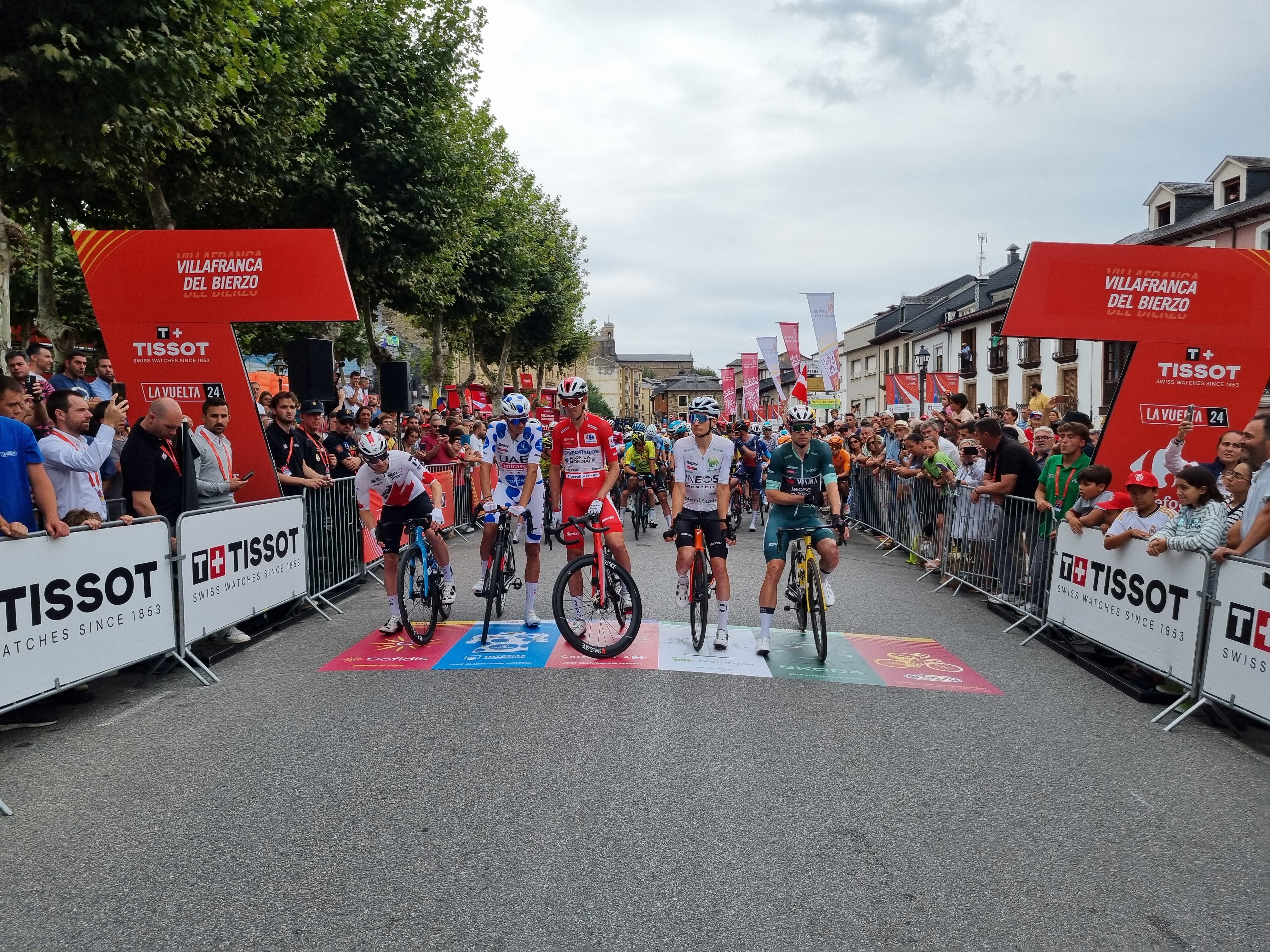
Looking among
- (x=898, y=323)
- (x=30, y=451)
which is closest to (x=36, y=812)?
(x=30, y=451)

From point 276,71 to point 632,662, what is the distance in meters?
9.07

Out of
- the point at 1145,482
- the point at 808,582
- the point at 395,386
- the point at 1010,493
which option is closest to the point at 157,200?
the point at 395,386

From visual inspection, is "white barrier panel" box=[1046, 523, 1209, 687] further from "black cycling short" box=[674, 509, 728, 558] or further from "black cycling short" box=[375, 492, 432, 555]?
"black cycling short" box=[375, 492, 432, 555]

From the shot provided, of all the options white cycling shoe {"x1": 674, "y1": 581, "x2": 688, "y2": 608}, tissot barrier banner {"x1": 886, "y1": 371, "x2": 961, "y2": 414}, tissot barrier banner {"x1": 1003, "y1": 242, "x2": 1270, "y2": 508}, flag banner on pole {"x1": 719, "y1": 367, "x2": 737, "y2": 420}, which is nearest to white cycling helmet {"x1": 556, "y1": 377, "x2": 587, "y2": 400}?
white cycling shoe {"x1": 674, "y1": 581, "x2": 688, "y2": 608}

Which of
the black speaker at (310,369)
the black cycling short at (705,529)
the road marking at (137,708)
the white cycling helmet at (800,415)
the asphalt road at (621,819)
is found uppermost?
the black speaker at (310,369)

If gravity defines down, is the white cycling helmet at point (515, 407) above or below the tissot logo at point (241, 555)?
above

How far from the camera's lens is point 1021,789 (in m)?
4.34

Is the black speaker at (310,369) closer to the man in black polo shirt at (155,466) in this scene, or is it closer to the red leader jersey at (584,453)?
the man in black polo shirt at (155,466)

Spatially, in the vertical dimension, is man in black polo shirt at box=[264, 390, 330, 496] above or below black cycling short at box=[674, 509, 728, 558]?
above

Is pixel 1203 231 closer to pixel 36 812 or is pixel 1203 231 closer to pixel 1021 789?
pixel 1021 789

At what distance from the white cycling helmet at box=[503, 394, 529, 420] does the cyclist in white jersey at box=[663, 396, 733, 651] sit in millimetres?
1483

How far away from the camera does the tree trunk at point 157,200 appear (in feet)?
42.7

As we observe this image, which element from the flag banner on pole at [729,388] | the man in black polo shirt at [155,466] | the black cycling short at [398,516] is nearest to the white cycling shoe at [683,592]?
the black cycling short at [398,516]

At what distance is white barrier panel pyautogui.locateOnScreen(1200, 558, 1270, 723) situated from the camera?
499 centimetres
